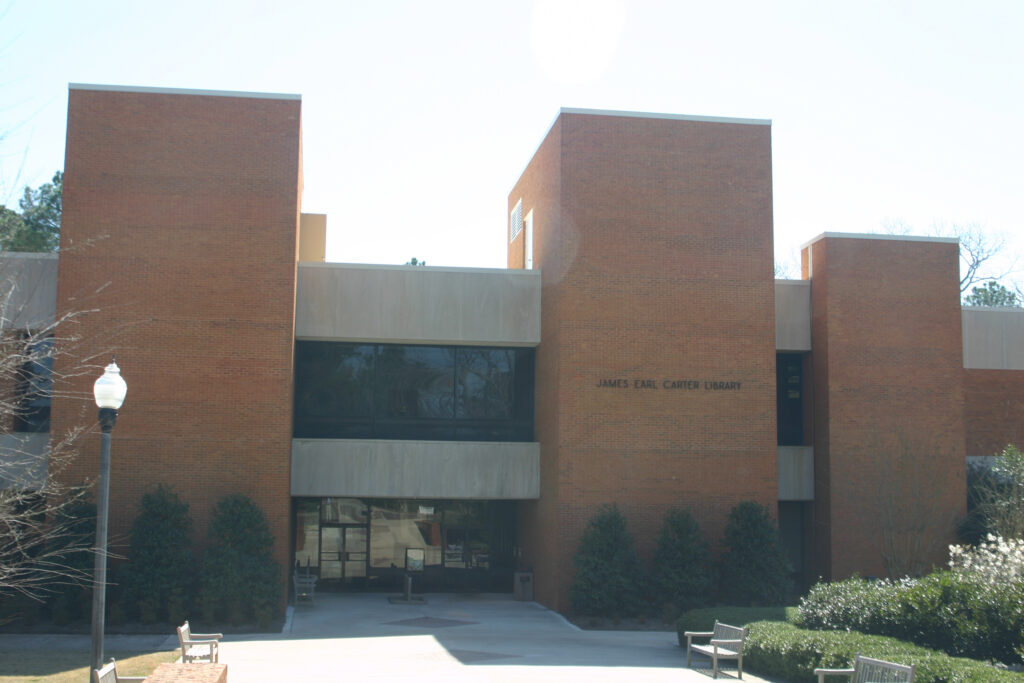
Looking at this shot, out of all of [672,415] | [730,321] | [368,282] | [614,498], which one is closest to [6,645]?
[368,282]

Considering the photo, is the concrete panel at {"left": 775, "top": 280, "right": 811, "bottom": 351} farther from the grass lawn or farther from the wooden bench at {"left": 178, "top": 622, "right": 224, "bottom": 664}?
the grass lawn

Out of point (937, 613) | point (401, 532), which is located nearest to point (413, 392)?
point (401, 532)

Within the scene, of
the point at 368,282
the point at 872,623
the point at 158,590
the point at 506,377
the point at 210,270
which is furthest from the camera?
the point at 506,377

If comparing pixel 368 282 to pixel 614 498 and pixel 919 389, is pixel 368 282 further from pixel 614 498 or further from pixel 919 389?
pixel 919 389

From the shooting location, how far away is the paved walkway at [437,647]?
16.5 metres

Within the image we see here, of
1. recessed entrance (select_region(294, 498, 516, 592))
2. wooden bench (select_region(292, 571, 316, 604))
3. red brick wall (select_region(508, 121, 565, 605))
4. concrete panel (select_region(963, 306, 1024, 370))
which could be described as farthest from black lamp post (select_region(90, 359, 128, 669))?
concrete panel (select_region(963, 306, 1024, 370))

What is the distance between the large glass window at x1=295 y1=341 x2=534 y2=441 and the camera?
27.2 metres

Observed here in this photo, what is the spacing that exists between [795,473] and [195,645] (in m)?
16.7

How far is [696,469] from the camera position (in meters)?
24.8

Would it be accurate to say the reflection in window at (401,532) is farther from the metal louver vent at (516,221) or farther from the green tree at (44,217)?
the green tree at (44,217)

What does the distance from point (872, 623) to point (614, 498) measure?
8.66 meters

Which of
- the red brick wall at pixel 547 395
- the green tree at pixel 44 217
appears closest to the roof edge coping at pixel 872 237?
the red brick wall at pixel 547 395

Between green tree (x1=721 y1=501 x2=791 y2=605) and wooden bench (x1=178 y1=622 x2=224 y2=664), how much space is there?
1240 cm

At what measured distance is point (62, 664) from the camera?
55.4ft
